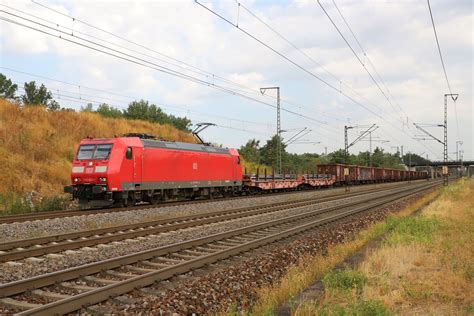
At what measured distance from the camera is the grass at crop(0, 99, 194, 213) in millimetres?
23578

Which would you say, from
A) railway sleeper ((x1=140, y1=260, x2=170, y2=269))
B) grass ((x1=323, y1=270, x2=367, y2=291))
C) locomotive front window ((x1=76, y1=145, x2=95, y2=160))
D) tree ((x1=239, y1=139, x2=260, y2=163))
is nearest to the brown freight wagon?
tree ((x1=239, y1=139, x2=260, y2=163))

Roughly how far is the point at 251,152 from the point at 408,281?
63.0 m

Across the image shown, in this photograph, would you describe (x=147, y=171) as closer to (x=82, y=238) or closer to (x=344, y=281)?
(x=82, y=238)

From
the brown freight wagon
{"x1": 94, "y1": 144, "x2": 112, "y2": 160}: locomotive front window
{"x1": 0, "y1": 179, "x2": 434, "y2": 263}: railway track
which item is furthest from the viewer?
the brown freight wagon

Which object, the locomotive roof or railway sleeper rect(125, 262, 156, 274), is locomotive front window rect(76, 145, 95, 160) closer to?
the locomotive roof

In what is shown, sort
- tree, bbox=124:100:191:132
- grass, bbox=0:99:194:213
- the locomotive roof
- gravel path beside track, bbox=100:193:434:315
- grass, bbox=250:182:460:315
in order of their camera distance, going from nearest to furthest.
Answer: grass, bbox=250:182:460:315 < gravel path beside track, bbox=100:193:434:315 < the locomotive roof < grass, bbox=0:99:194:213 < tree, bbox=124:100:191:132

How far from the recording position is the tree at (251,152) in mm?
62147

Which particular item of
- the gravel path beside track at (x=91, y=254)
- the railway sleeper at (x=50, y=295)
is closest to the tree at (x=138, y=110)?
the gravel path beside track at (x=91, y=254)

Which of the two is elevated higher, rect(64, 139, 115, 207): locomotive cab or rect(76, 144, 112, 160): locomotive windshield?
rect(76, 144, 112, 160): locomotive windshield

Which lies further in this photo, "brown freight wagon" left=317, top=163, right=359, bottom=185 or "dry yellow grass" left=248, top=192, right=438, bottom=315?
"brown freight wagon" left=317, top=163, right=359, bottom=185

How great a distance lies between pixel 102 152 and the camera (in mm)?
20688

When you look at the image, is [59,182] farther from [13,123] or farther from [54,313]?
[54,313]

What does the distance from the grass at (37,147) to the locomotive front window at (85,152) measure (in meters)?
Result: 2.81

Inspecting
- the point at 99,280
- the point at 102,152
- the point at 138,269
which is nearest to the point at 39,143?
the point at 102,152
